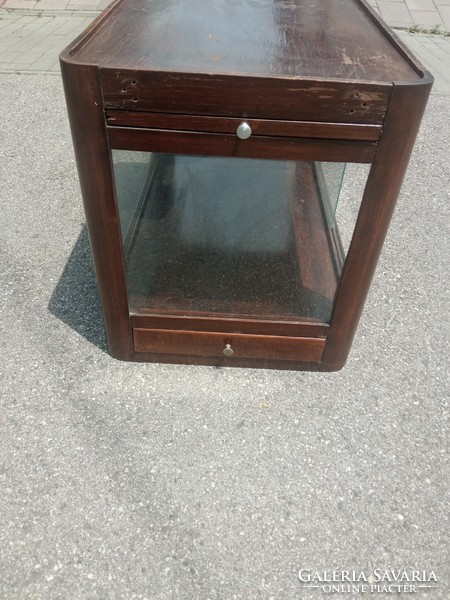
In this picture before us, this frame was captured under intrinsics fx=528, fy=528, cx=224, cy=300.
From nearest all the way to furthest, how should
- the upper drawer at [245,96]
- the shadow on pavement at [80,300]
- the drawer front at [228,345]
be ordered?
the upper drawer at [245,96]
the drawer front at [228,345]
the shadow on pavement at [80,300]

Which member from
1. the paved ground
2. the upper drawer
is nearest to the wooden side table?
the upper drawer

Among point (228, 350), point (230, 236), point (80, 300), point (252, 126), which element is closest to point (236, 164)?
point (230, 236)

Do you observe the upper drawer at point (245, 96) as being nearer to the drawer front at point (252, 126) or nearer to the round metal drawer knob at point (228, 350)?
the drawer front at point (252, 126)

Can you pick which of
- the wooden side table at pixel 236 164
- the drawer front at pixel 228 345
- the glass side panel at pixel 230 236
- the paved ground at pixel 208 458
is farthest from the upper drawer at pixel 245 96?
the paved ground at pixel 208 458

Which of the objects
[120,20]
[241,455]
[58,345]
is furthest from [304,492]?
[120,20]

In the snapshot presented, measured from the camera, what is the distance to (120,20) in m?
1.36

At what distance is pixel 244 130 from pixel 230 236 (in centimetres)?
60

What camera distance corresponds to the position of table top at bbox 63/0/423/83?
105 cm

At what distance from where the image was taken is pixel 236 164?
57.2 inches

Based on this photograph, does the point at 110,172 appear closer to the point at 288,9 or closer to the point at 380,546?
the point at 288,9

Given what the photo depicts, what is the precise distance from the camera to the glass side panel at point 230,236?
1437 mm

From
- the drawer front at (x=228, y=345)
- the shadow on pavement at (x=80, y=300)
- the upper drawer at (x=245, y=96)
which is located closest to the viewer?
the upper drawer at (x=245, y=96)

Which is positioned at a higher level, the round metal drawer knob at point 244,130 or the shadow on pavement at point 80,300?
the round metal drawer knob at point 244,130

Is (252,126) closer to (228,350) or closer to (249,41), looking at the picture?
(249,41)
